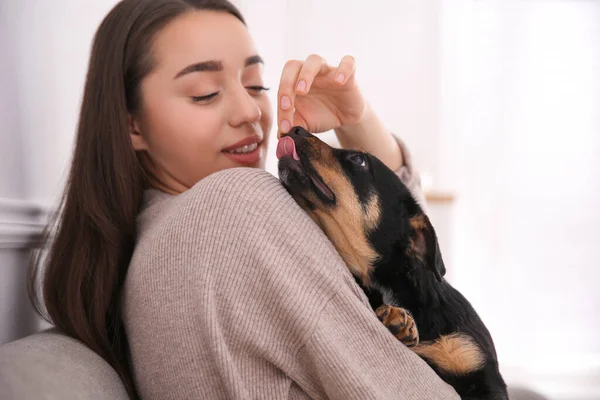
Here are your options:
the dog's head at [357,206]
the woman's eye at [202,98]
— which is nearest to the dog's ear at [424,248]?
the dog's head at [357,206]

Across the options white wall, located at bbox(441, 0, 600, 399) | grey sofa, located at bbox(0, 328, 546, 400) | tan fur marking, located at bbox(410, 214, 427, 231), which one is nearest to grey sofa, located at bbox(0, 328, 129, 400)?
grey sofa, located at bbox(0, 328, 546, 400)

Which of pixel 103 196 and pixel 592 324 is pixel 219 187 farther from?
pixel 592 324

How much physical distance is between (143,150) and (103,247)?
345mm

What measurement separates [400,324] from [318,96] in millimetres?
663

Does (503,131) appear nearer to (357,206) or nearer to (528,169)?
(528,169)

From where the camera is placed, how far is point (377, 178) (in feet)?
4.68

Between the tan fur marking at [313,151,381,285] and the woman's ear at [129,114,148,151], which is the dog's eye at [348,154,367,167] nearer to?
the tan fur marking at [313,151,381,285]

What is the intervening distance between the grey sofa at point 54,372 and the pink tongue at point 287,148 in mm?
582

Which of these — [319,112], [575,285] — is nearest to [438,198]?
[575,285]

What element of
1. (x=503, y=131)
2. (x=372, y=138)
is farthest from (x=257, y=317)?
(x=503, y=131)

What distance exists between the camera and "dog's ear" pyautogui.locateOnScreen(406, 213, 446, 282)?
4.19 feet

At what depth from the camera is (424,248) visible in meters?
1.33

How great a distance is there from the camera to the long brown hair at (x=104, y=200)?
1.20m

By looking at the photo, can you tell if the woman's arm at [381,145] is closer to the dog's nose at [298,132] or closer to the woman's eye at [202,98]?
the dog's nose at [298,132]
